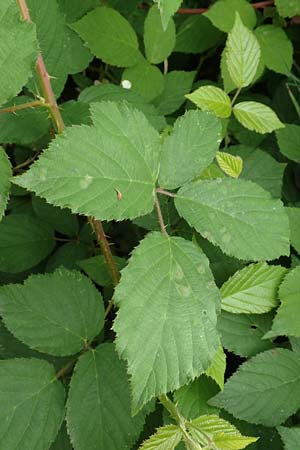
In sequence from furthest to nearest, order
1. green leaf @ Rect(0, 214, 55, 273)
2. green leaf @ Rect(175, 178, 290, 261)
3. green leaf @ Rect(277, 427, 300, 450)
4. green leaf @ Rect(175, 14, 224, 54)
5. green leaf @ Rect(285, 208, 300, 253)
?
1. green leaf @ Rect(175, 14, 224, 54)
2. green leaf @ Rect(0, 214, 55, 273)
3. green leaf @ Rect(285, 208, 300, 253)
4. green leaf @ Rect(277, 427, 300, 450)
5. green leaf @ Rect(175, 178, 290, 261)

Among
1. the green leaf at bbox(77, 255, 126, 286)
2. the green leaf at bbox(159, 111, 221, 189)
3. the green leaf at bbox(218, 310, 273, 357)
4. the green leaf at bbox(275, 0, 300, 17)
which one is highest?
the green leaf at bbox(275, 0, 300, 17)

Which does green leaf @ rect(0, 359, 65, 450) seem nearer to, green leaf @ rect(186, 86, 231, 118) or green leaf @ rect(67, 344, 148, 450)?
green leaf @ rect(67, 344, 148, 450)

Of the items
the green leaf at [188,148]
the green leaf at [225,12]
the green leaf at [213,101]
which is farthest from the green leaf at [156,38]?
the green leaf at [188,148]

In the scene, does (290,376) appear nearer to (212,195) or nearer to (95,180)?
(212,195)

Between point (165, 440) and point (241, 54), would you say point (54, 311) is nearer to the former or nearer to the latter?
point (165, 440)

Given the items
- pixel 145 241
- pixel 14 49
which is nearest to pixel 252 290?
pixel 145 241

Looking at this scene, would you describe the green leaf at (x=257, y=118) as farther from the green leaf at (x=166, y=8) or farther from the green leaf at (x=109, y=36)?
the green leaf at (x=166, y=8)

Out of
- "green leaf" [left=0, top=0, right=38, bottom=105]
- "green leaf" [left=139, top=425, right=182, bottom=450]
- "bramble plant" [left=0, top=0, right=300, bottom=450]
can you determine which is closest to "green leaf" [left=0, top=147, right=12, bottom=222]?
"bramble plant" [left=0, top=0, right=300, bottom=450]

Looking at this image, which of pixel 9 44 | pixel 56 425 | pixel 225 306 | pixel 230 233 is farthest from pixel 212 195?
pixel 56 425

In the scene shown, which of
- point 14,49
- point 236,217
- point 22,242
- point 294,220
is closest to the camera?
point 14,49
